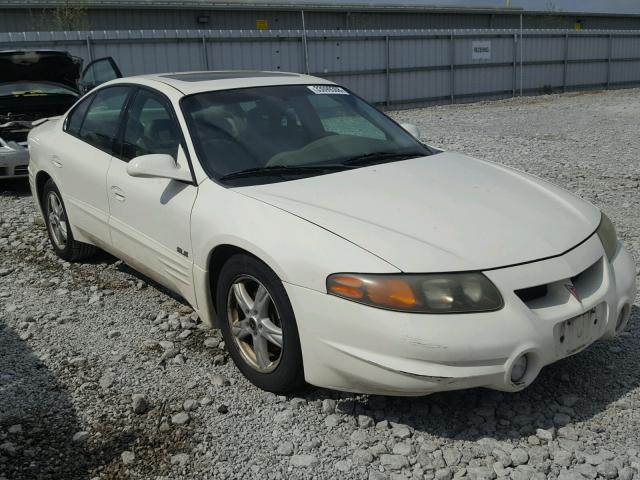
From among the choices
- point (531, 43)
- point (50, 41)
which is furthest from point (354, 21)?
point (50, 41)

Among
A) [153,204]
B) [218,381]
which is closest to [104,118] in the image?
[153,204]

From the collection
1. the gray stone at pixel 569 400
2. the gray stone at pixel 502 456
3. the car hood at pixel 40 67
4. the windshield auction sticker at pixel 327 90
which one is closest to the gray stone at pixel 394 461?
the gray stone at pixel 502 456

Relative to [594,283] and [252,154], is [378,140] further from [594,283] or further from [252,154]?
[594,283]

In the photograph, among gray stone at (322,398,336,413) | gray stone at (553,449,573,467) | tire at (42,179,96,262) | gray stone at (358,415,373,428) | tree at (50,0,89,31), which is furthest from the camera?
tree at (50,0,89,31)

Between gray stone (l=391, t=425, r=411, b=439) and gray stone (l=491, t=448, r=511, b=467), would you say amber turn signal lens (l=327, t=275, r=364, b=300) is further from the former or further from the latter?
gray stone (l=491, t=448, r=511, b=467)

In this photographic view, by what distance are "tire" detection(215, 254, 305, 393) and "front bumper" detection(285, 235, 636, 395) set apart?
101mm

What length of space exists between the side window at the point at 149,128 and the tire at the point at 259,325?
0.97 metres

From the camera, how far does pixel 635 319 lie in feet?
13.3

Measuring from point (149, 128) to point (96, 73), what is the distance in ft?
18.9

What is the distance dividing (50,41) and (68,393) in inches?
550

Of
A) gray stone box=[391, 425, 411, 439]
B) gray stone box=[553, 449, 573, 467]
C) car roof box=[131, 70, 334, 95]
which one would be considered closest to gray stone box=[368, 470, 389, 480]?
gray stone box=[391, 425, 411, 439]

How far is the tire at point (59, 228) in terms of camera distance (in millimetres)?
5281

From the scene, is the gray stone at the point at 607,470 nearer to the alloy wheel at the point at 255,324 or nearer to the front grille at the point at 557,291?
the front grille at the point at 557,291

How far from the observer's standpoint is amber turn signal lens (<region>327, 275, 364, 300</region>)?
2.78m
